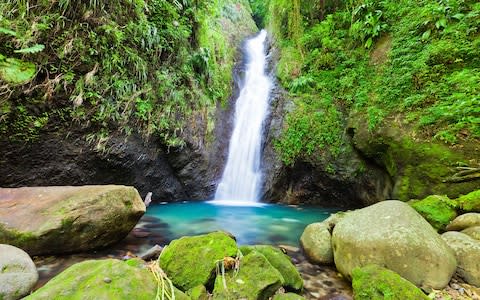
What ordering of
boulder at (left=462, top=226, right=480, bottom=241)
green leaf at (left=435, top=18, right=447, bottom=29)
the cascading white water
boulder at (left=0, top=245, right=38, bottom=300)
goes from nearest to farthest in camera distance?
1. boulder at (left=0, top=245, right=38, bottom=300)
2. boulder at (left=462, top=226, right=480, bottom=241)
3. green leaf at (left=435, top=18, right=447, bottom=29)
4. the cascading white water

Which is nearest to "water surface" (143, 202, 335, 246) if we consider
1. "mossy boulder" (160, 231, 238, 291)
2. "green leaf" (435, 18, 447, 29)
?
"mossy boulder" (160, 231, 238, 291)

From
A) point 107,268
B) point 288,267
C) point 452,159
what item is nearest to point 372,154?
point 452,159

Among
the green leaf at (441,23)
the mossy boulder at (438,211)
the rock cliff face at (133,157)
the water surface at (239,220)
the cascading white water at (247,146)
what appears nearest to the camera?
the mossy boulder at (438,211)

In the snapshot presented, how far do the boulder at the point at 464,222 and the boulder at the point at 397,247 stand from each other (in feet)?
2.42

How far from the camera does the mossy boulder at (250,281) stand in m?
2.27

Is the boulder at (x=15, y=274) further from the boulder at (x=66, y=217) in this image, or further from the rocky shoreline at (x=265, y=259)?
the boulder at (x=66, y=217)

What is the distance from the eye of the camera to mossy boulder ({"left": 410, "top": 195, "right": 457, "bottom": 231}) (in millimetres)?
3688

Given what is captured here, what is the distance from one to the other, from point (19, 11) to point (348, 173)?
26.6 feet

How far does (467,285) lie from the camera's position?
2.74 metres

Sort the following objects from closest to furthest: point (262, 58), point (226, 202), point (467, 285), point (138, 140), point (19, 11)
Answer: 1. point (467, 285)
2. point (19, 11)
3. point (138, 140)
4. point (226, 202)
5. point (262, 58)

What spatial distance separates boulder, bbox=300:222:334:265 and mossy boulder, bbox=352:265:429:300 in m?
1.04

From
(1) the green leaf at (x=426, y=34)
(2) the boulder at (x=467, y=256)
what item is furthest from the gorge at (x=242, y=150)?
(1) the green leaf at (x=426, y=34)

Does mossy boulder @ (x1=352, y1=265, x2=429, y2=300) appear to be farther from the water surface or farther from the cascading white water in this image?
the cascading white water

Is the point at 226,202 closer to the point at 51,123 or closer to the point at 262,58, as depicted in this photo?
the point at 51,123
